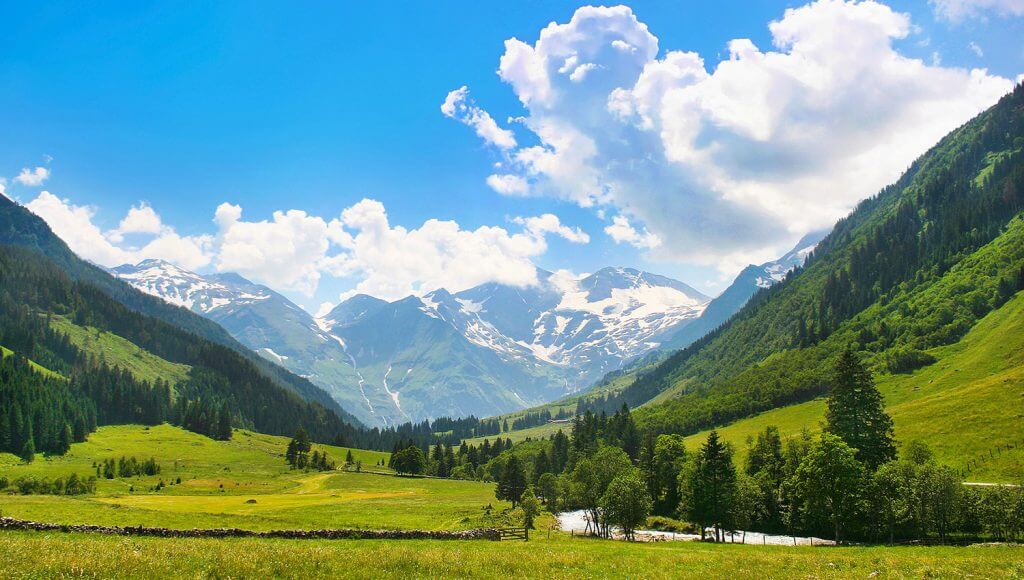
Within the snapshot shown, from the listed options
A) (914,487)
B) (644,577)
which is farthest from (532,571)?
(914,487)

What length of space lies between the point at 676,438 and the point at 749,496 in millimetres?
35764

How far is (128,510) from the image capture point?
199 feet

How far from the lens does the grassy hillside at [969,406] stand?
86438mm

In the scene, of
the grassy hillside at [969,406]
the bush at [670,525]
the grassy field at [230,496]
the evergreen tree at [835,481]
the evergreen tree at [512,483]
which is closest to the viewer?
the grassy field at [230,496]

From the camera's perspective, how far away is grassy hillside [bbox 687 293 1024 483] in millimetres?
86438

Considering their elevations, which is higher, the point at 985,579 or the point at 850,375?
the point at 850,375

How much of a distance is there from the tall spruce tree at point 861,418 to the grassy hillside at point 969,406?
15745mm

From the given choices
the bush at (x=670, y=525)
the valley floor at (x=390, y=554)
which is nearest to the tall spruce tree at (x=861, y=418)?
the bush at (x=670, y=525)

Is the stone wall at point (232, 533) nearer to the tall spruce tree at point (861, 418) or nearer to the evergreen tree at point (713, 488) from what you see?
the evergreen tree at point (713, 488)

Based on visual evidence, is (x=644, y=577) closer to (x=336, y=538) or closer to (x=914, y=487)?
(x=336, y=538)

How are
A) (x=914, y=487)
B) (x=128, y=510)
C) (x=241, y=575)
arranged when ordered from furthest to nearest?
(x=914, y=487), (x=128, y=510), (x=241, y=575)

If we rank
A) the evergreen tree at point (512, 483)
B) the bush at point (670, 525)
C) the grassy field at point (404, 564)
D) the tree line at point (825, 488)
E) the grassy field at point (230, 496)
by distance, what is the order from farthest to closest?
the evergreen tree at point (512, 483), the bush at point (670, 525), the tree line at point (825, 488), the grassy field at point (230, 496), the grassy field at point (404, 564)

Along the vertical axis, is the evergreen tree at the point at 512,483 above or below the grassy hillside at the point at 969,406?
below

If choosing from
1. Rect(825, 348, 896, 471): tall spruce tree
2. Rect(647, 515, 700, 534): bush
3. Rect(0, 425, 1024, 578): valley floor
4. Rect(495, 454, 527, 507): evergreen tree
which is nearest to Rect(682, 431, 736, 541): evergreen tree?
Rect(647, 515, 700, 534): bush
